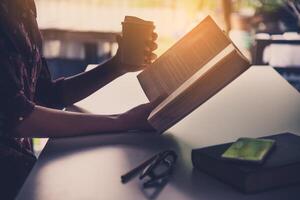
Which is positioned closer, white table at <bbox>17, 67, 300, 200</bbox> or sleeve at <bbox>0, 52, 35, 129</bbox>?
white table at <bbox>17, 67, 300, 200</bbox>

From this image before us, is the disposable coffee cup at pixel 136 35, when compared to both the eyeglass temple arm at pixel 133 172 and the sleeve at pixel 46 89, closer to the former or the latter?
the sleeve at pixel 46 89

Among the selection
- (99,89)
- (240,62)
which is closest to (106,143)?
(240,62)

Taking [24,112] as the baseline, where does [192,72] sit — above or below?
above

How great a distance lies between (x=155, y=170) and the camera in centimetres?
80

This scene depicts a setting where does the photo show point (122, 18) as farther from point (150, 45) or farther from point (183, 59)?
point (183, 59)

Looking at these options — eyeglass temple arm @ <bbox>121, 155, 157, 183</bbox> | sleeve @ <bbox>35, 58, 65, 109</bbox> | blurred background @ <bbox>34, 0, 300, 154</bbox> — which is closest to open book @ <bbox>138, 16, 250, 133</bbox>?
eyeglass temple arm @ <bbox>121, 155, 157, 183</bbox>

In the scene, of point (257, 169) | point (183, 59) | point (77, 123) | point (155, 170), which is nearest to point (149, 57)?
point (183, 59)

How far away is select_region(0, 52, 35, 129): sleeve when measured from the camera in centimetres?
94

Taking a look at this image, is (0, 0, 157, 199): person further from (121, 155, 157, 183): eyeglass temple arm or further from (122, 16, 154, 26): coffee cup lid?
(121, 155, 157, 183): eyeglass temple arm

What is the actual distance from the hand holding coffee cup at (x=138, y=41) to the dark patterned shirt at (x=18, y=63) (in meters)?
0.22

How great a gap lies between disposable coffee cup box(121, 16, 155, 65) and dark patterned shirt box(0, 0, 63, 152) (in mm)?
227

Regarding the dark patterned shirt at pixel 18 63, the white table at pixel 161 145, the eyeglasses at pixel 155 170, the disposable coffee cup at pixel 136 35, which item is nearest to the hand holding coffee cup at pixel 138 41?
the disposable coffee cup at pixel 136 35

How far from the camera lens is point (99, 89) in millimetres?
1334

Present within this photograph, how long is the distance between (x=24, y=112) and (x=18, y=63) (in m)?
0.12
